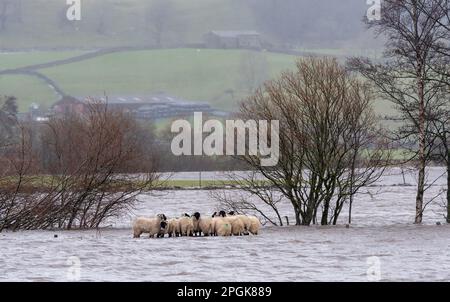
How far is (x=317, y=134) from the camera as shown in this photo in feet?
143

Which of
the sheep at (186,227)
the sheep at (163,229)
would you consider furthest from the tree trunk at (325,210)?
the sheep at (163,229)

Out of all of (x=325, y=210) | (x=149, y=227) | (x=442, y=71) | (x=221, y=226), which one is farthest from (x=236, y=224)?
(x=442, y=71)

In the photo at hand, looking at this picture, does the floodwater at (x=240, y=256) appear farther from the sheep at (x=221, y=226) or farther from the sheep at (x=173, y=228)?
the sheep at (x=173, y=228)

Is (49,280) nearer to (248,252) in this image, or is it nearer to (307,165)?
(248,252)

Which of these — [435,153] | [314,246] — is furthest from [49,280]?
[435,153]

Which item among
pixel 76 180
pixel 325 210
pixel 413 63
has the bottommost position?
pixel 325 210

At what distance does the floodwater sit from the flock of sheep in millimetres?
650

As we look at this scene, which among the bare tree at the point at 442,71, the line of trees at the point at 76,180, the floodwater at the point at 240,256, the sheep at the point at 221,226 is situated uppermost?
the bare tree at the point at 442,71

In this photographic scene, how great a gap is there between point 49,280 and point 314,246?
36.4 ft

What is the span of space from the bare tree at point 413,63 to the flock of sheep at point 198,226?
316 inches

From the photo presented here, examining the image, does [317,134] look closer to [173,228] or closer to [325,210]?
[325,210]

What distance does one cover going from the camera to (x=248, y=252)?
30.0 m

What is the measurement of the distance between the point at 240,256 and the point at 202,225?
8.85 meters

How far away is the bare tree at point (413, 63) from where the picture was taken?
140 ft
